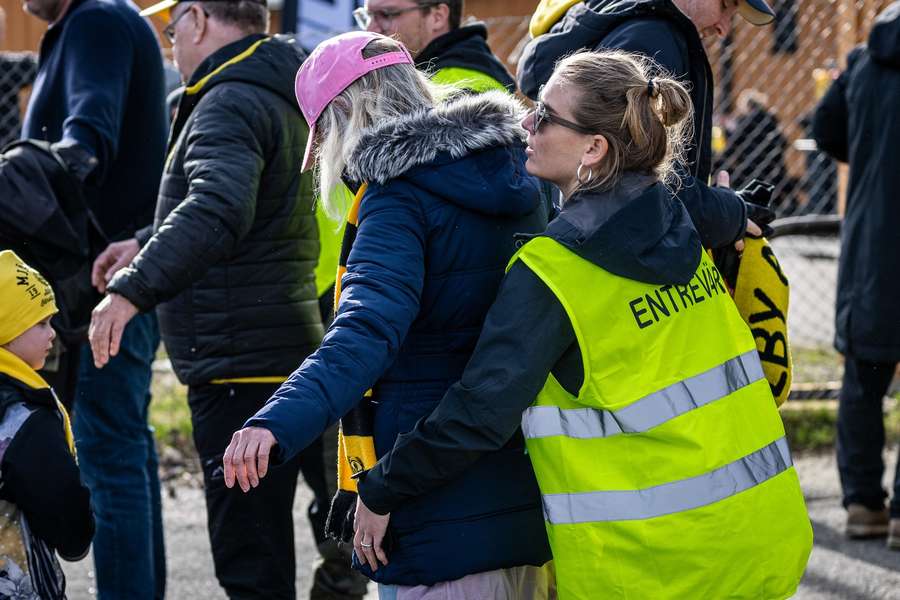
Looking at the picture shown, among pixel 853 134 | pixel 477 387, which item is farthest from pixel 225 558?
pixel 853 134

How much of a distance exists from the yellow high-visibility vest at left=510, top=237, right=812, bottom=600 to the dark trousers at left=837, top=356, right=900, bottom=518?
3008 mm

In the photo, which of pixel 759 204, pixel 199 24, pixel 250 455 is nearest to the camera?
pixel 250 455

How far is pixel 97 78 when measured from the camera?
4.23 meters

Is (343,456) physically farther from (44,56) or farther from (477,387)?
(44,56)

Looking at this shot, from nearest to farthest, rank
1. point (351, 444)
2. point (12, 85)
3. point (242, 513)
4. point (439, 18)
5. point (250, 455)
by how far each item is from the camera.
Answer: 1. point (250, 455)
2. point (351, 444)
3. point (242, 513)
4. point (439, 18)
5. point (12, 85)

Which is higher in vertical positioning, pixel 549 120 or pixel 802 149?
pixel 549 120

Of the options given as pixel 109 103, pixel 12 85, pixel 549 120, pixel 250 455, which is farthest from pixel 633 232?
pixel 12 85

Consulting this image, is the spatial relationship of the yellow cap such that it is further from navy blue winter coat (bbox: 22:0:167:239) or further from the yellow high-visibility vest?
the yellow high-visibility vest

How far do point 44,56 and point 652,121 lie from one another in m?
2.68

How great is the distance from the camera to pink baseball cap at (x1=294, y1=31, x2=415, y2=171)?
2.71m

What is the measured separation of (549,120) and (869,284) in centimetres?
312

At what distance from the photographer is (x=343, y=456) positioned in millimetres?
2711

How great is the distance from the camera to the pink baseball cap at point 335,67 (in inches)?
106

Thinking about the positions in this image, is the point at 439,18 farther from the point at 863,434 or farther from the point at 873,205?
the point at 863,434
